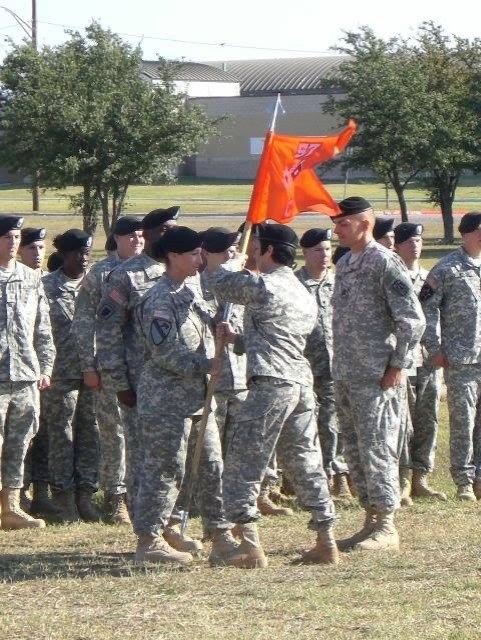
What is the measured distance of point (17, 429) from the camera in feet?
31.7

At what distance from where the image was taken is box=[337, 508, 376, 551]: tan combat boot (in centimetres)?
822

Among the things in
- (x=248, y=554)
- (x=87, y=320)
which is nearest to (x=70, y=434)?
(x=87, y=320)

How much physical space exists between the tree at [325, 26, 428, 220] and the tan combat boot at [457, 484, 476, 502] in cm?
2572

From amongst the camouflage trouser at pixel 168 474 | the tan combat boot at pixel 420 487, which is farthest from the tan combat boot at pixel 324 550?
the tan combat boot at pixel 420 487

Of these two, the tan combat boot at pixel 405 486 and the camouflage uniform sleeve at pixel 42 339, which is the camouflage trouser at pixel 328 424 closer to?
the tan combat boot at pixel 405 486

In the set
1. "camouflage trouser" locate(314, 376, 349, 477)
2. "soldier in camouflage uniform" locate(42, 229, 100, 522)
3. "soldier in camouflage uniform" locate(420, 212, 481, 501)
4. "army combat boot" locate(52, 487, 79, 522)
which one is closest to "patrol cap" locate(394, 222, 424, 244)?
"soldier in camouflage uniform" locate(420, 212, 481, 501)

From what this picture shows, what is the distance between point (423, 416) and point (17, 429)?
131 inches

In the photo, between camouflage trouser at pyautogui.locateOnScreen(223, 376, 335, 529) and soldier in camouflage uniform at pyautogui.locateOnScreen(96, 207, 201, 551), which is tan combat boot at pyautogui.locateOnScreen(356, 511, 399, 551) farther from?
soldier in camouflage uniform at pyautogui.locateOnScreen(96, 207, 201, 551)

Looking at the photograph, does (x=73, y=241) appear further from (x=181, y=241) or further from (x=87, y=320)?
(x=181, y=241)

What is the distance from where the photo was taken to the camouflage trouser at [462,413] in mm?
10445

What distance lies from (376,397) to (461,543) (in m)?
1.05

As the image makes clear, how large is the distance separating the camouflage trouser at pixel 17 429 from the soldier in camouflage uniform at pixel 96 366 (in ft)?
1.41

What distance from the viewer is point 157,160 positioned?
111 feet

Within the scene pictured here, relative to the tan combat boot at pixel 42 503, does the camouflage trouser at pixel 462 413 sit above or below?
above
